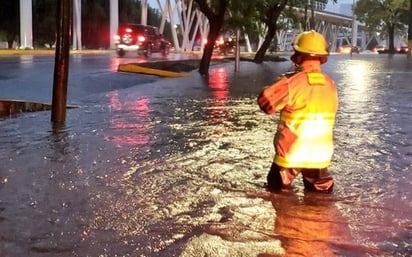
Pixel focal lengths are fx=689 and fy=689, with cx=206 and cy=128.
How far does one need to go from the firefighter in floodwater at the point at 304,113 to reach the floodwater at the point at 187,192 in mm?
208

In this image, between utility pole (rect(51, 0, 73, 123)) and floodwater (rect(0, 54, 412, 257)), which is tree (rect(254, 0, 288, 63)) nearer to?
utility pole (rect(51, 0, 73, 123))

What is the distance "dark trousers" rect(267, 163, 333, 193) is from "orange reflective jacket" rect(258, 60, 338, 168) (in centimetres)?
5

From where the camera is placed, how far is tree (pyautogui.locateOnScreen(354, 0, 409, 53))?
80438 millimetres

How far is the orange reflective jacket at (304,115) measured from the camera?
18.1 ft

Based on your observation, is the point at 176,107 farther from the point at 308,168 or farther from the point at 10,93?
the point at 308,168

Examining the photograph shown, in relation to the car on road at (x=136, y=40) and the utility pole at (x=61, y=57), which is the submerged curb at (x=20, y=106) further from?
the car on road at (x=136, y=40)

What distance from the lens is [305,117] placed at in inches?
221

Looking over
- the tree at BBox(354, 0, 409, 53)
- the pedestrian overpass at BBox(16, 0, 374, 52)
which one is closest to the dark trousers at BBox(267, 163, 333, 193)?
the pedestrian overpass at BBox(16, 0, 374, 52)

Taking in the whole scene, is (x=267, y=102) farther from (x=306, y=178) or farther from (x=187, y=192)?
(x=187, y=192)

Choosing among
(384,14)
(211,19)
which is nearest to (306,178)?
(211,19)

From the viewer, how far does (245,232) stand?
4.59 metres

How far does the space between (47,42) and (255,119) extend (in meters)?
44.8

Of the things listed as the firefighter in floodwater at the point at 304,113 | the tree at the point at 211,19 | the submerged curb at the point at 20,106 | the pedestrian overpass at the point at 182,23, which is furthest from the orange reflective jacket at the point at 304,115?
the tree at the point at 211,19

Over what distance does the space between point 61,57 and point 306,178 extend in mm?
5058
